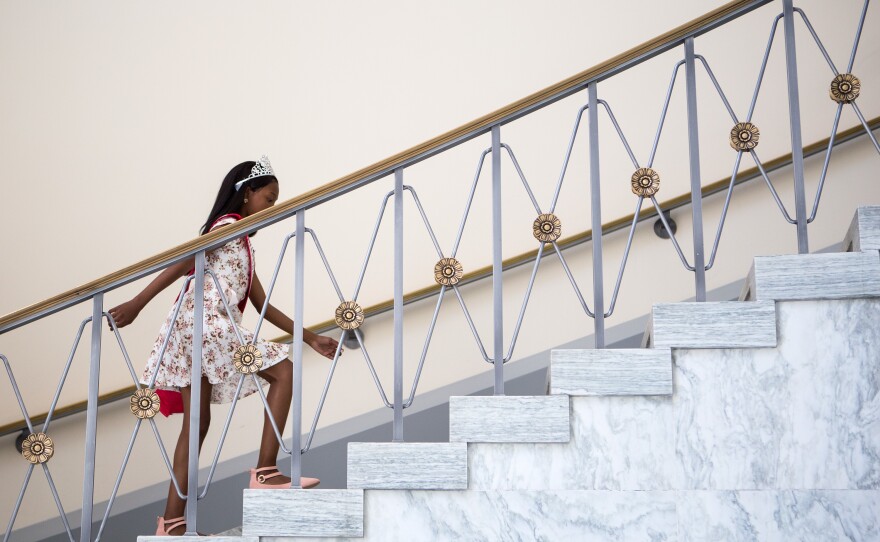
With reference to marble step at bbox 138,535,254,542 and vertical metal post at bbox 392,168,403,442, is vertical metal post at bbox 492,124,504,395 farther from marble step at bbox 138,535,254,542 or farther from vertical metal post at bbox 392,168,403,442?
marble step at bbox 138,535,254,542

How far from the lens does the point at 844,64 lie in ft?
15.2

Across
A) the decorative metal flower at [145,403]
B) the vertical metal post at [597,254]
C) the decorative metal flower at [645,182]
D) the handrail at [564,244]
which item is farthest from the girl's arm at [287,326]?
the decorative metal flower at [645,182]

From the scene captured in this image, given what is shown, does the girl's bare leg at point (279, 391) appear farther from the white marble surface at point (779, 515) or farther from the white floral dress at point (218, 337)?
the white marble surface at point (779, 515)

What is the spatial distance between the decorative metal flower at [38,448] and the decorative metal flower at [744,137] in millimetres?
2170

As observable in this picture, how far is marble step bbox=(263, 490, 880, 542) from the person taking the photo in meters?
2.64

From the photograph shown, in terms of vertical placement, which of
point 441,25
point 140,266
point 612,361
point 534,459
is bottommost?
point 534,459

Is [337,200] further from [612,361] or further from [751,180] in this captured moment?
[612,361]

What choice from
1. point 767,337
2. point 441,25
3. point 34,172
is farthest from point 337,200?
point 767,337

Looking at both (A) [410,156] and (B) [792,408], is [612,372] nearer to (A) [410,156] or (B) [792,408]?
(B) [792,408]

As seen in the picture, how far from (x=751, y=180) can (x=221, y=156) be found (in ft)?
7.86

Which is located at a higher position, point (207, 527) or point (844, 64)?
point (844, 64)

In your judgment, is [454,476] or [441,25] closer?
[454,476]

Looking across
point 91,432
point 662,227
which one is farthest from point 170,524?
point 662,227

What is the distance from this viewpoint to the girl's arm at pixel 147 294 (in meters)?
3.12
